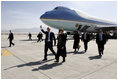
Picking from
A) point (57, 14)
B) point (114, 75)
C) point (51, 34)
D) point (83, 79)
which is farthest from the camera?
point (57, 14)

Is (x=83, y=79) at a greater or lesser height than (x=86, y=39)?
lesser

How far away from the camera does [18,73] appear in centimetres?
459

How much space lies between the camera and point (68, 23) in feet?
82.3

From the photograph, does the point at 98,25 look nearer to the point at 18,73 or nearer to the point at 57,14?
the point at 57,14

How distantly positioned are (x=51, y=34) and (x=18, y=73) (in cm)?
287

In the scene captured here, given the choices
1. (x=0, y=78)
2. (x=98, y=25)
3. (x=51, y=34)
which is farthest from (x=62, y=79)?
(x=98, y=25)

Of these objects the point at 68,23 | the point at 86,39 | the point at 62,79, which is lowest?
the point at 62,79

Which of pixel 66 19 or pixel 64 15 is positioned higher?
pixel 64 15

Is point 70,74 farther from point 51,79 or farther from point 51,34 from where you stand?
point 51,34

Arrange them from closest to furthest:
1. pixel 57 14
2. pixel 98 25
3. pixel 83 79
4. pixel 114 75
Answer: pixel 83 79
pixel 114 75
pixel 57 14
pixel 98 25

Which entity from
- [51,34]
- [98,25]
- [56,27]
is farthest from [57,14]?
[51,34]

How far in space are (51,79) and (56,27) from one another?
2173 centimetres

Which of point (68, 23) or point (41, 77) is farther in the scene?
point (68, 23)

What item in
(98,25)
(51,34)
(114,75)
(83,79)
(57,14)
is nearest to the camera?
(83,79)
